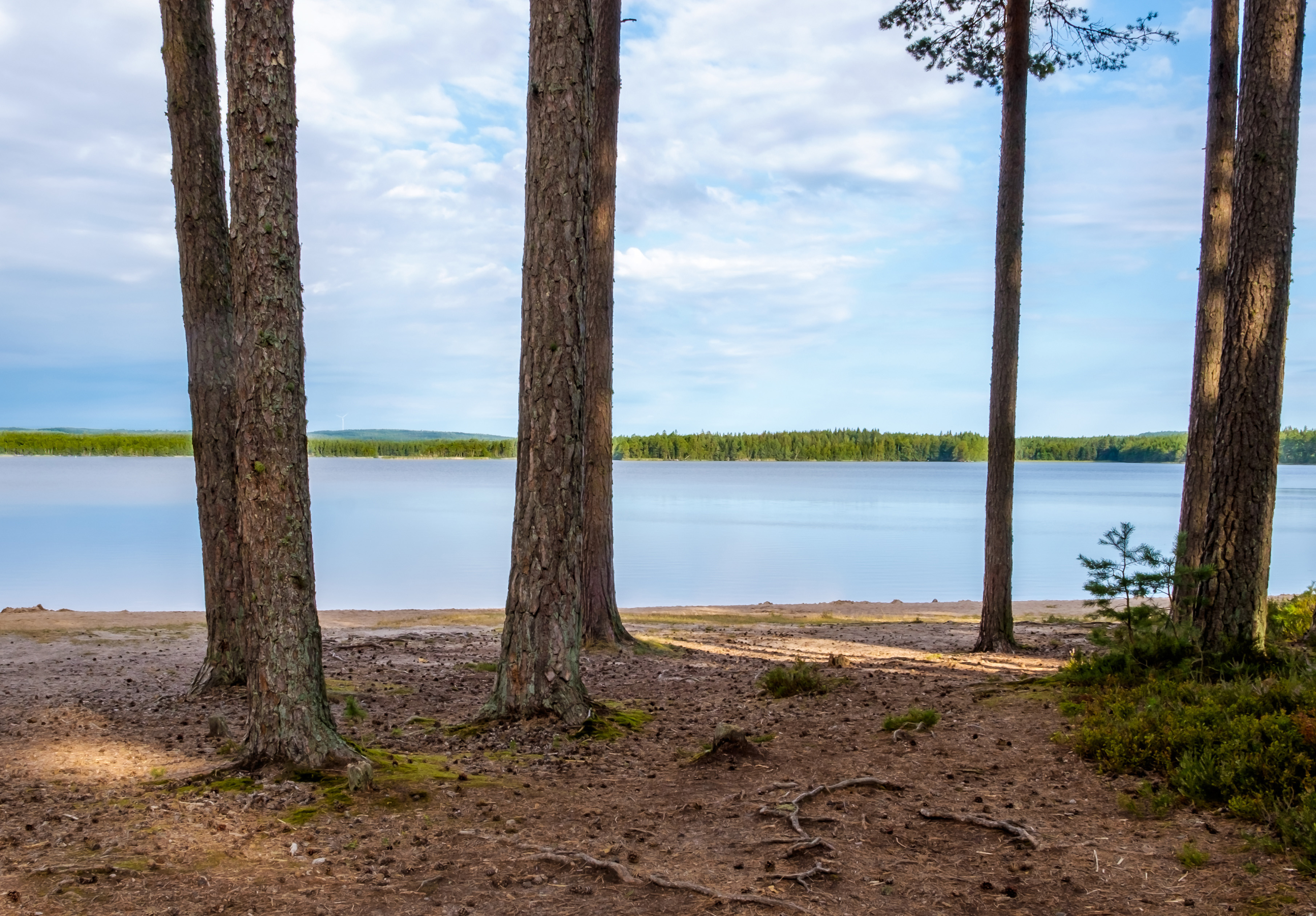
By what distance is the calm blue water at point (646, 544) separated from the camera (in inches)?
955

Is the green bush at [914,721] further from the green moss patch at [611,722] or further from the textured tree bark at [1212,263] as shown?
the textured tree bark at [1212,263]

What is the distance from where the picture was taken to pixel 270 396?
5164 millimetres

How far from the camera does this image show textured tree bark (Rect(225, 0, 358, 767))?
514 cm

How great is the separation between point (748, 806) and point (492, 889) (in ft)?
5.40

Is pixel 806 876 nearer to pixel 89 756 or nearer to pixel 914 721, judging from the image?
pixel 914 721

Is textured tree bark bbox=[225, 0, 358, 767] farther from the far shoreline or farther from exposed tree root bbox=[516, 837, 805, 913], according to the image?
the far shoreline

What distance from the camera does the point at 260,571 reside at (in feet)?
16.9

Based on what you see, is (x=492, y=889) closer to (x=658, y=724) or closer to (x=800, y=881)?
(x=800, y=881)

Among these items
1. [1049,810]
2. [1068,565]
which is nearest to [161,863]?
[1049,810]

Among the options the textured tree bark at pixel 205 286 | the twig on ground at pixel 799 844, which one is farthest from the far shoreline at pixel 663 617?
the twig on ground at pixel 799 844

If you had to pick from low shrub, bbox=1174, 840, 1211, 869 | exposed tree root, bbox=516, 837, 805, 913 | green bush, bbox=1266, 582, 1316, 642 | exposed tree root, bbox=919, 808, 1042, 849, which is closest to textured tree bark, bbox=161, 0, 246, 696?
exposed tree root, bbox=516, 837, 805, 913

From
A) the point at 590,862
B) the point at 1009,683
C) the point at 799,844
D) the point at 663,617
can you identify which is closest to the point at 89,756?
the point at 590,862

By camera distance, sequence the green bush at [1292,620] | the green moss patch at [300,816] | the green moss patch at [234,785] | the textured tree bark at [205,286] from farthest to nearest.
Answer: the green bush at [1292,620]
the textured tree bark at [205,286]
the green moss patch at [234,785]
the green moss patch at [300,816]

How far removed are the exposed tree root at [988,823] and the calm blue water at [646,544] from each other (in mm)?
17382
